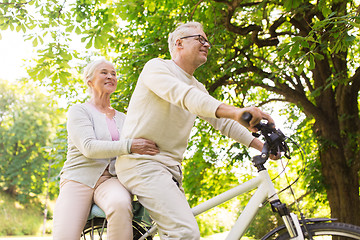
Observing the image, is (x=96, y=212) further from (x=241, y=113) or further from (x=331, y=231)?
(x=331, y=231)

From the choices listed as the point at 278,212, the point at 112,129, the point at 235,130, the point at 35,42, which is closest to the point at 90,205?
the point at 112,129

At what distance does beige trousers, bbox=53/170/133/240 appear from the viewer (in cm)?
243

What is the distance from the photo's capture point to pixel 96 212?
2660 millimetres

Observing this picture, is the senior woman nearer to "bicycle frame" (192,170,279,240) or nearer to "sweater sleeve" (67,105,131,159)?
"sweater sleeve" (67,105,131,159)

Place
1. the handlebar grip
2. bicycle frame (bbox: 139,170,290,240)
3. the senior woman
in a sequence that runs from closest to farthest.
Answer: the handlebar grip → bicycle frame (bbox: 139,170,290,240) → the senior woman

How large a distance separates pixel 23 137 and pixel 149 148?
40575 mm

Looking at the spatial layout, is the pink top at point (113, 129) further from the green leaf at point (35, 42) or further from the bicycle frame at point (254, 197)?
the green leaf at point (35, 42)

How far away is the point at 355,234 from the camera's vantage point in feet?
6.39

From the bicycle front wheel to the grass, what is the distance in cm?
4070

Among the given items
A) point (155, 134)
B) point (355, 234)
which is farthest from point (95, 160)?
point (355, 234)

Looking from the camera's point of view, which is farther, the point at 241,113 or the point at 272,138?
the point at 272,138

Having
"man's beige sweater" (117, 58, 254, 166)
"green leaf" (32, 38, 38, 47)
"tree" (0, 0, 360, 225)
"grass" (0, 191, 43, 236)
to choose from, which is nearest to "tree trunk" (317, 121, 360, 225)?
"tree" (0, 0, 360, 225)

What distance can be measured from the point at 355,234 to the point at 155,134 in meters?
1.12

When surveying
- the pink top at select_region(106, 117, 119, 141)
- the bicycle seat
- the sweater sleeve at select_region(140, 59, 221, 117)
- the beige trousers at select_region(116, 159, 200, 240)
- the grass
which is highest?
the sweater sleeve at select_region(140, 59, 221, 117)
